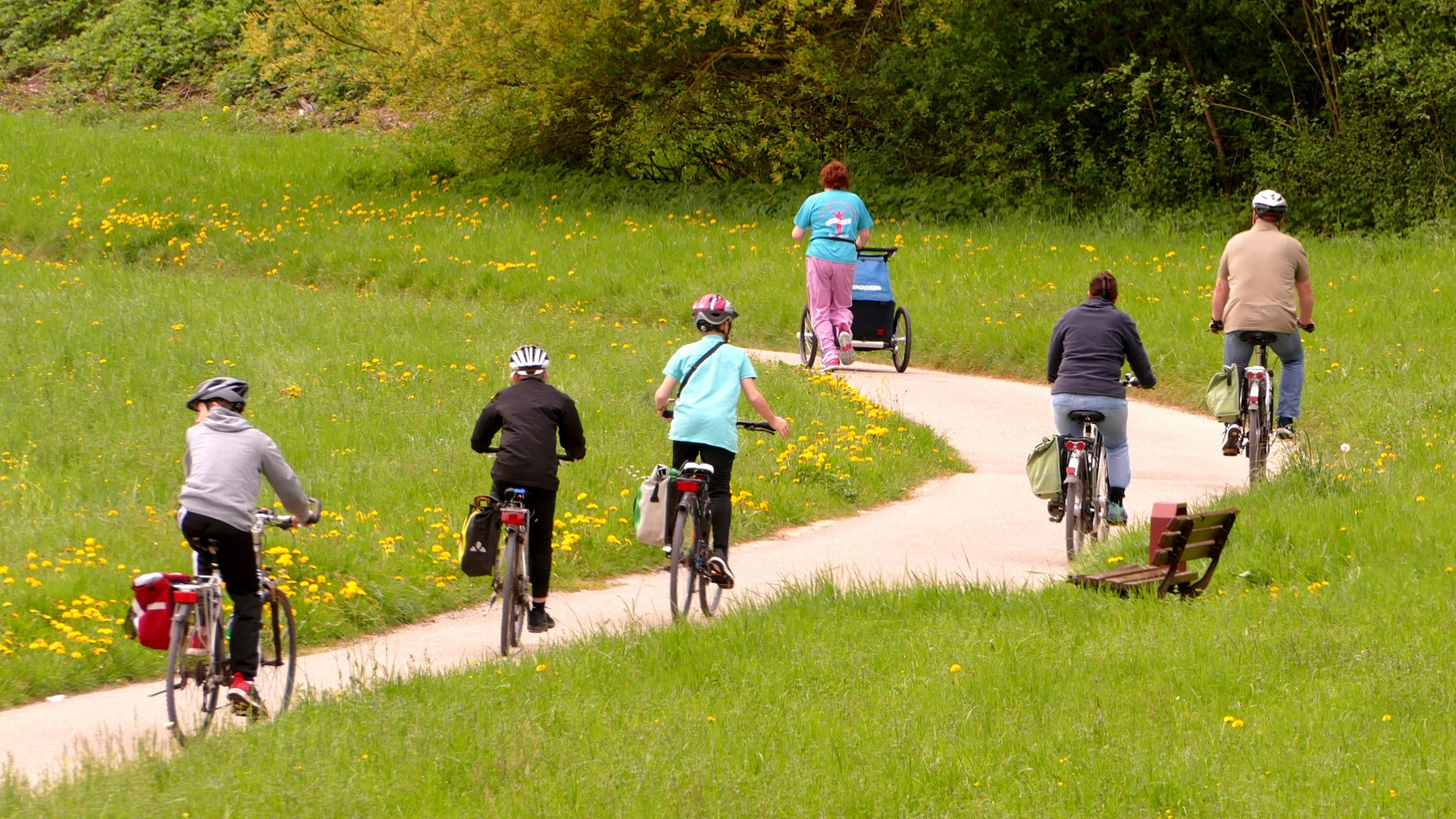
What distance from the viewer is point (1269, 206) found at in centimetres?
1161

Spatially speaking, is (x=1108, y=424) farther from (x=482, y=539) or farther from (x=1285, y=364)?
(x=482, y=539)

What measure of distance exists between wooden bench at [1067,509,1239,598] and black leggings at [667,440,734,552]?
1.88 meters

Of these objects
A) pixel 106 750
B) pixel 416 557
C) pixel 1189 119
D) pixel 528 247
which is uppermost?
pixel 1189 119

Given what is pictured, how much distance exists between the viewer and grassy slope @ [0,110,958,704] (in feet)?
30.6

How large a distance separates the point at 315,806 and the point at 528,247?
1831 cm

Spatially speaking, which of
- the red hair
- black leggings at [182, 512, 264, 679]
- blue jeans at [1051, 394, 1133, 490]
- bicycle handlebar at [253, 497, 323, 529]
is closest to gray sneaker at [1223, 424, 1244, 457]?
blue jeans at [1051, 394, 1133, 490]

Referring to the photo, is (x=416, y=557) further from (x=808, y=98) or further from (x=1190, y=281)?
(x=808, y=98)

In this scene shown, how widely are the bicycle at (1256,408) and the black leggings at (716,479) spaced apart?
14.3 ft

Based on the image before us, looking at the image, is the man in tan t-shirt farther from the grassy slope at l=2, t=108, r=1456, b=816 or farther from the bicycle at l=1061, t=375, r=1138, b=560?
the bicycle at l=1061, t=375, r=1138, b=560

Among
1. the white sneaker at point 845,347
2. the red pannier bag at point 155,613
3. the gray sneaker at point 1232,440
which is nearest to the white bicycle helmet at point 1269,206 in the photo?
the gray sneaker at point 1232,440

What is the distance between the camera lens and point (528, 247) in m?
23.8

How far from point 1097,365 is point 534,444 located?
3.77 metres

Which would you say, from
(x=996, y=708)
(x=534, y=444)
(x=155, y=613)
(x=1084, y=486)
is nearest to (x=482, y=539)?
(x=534, y=444)

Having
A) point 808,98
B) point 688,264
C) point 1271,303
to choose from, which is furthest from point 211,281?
point 1271,303
